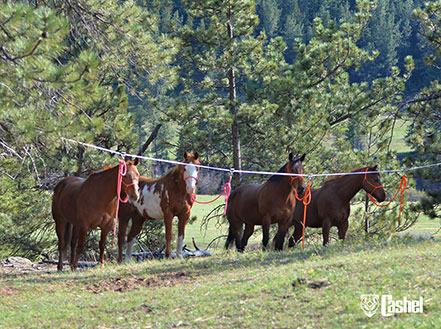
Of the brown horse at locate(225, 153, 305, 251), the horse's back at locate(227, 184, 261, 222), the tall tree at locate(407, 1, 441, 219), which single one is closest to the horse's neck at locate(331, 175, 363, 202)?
the brown horse at locate(225, 153, 305, 251)

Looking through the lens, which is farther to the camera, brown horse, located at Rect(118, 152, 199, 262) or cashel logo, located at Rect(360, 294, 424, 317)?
brown horse, located at Rect(118, 152, 199, 262)

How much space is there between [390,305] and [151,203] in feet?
26.0

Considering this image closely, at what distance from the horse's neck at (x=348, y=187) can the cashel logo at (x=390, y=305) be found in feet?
22.2

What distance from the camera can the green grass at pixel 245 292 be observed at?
7.32m

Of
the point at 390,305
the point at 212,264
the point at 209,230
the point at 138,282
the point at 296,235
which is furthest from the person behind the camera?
the point at 209,230

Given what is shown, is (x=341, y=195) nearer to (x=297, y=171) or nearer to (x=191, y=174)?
(x=297, y=171)

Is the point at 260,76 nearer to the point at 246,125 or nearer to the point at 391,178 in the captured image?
the point at 246,125

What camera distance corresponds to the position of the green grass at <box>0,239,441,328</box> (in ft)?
24.0

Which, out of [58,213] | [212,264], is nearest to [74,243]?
[58,213]

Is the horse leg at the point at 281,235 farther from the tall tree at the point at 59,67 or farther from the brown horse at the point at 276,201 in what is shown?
the tall tree at the point at 59,67

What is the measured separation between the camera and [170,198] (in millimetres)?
13781

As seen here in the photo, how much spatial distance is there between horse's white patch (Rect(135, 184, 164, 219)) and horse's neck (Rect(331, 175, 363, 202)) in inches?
161

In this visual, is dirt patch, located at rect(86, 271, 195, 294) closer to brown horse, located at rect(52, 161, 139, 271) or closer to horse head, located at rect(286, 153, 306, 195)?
brown horse, located at rect(52, 161, 139, 271)

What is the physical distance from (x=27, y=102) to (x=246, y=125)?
12.2 metres
